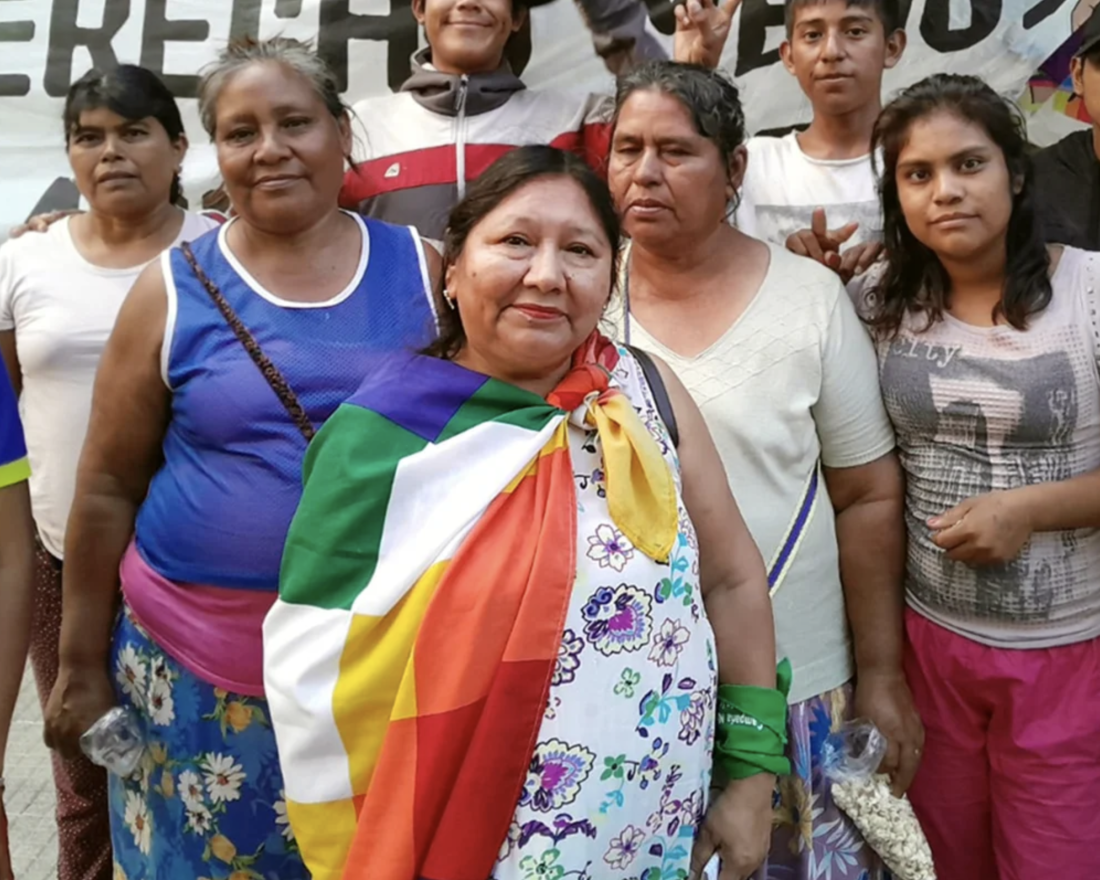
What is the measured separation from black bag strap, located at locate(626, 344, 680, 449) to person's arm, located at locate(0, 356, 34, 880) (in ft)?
2.87

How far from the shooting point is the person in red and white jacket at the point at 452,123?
7.88 feet

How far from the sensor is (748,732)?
4.82 ft

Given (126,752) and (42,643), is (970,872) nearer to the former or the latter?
(126,752)

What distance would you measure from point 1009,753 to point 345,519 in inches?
51.4

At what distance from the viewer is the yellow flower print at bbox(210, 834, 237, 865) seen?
1.72 m

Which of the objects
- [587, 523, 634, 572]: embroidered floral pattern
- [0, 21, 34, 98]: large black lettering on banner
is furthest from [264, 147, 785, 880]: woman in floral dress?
[0, 21, 34, 98]: large black lettering on banner

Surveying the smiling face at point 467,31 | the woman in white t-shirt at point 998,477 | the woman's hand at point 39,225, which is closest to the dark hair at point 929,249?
the woman in white t-shirt at point 998,477

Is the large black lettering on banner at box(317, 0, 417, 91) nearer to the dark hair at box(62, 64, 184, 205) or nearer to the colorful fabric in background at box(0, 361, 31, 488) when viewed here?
the dark hair at box(62, 64, 184, 205)

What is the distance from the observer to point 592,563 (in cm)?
131

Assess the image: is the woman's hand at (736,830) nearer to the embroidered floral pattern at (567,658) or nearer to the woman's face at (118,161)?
the embroidered floral pattern at (567,658)

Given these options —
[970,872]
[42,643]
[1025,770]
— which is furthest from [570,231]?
[42,643]

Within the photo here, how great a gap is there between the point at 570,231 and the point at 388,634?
22.7 inches

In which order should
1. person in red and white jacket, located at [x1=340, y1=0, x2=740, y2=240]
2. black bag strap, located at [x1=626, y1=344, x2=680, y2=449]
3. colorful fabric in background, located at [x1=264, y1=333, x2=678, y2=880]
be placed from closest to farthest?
colorful fabric in background, located at [x1=264, y1=333, x2=678, y2=880] < black bag strap, located at [x1=626, y1=344, x2=680, y2=449] < person in red and white jacket, located at [x1=340, y1=0, x2=740, y2=240]

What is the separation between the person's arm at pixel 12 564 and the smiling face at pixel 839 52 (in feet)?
5.82
